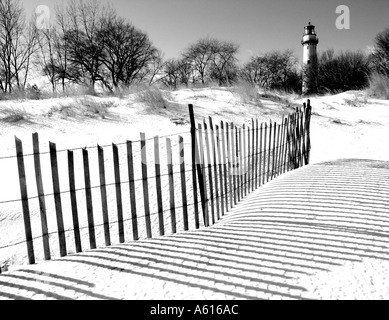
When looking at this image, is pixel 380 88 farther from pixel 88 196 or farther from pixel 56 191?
pixel 56 191

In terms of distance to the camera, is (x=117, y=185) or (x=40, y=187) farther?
(x=117, y=185)

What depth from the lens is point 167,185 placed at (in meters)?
5.29

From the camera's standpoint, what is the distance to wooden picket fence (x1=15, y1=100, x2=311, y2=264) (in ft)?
9.96

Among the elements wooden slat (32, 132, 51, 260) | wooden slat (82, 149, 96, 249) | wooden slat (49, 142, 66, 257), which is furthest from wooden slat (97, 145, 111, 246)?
wooden slat (32, 132, 51, 260)

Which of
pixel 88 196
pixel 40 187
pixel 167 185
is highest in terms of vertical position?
pixel 40 187

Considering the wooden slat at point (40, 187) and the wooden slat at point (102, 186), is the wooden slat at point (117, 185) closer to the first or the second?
the wooden slat at point (102, 186)

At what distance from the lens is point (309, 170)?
5551 millimetres

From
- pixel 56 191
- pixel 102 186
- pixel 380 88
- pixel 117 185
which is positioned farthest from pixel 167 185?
pixel 380 88

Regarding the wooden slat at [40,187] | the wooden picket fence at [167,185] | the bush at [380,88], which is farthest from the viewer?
the bush at [380,88]

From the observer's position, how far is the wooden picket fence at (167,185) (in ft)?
9.96

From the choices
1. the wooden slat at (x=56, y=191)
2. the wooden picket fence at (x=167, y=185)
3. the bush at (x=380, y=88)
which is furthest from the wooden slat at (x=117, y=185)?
the bush at (x=380, y=88)
